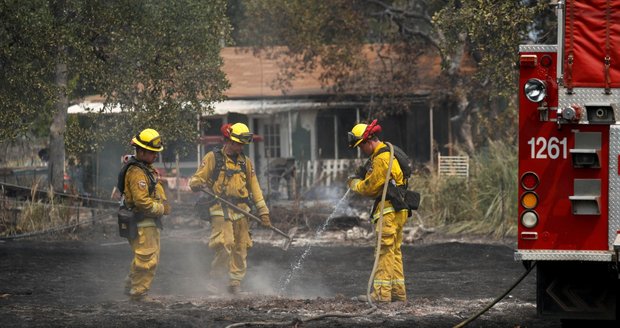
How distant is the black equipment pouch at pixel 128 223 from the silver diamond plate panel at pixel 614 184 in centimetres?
506

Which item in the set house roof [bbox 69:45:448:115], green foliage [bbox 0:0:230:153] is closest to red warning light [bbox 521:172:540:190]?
green foliage [bbox 0:0:230:153]

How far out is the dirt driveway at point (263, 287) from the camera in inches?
368

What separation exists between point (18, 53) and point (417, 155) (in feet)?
46.7

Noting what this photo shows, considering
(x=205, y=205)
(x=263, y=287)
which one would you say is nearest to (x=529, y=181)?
(x=205, y=205)

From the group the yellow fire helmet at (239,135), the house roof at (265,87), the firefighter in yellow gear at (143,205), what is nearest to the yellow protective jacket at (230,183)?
the yellow fire helmet at (239,135)

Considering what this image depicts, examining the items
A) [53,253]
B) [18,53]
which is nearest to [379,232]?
[53,253]

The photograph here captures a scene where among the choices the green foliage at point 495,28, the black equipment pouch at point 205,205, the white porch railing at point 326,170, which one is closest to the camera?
the black equipment pouch at point 205,205

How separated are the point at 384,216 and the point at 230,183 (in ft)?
7.09

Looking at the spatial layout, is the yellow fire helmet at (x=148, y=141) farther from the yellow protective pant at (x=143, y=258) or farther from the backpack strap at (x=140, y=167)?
the yellow protective pant at (x=143, y=258)

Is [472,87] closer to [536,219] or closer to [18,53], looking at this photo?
[18,53]

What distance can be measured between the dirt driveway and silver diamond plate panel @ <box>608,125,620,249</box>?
2.15 meters

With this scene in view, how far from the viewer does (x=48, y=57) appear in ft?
55.1

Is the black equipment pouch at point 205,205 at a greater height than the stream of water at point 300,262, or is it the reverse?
the black equipment pouch at point 205,205

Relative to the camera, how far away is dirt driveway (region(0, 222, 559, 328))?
368 inches
